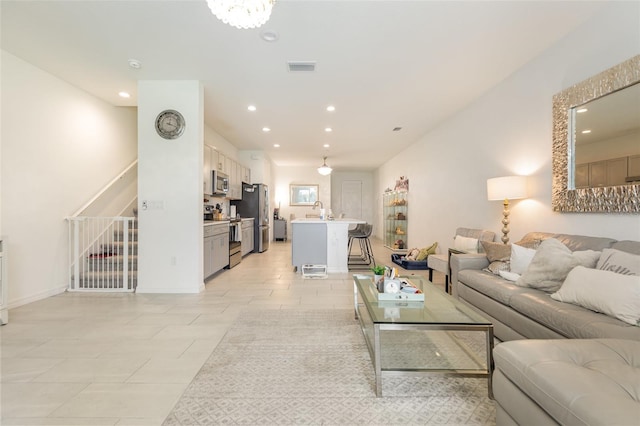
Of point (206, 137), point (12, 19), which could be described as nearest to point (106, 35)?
point (12, 19)

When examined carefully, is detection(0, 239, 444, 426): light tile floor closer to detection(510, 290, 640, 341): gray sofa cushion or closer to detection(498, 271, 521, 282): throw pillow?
detection(498, 271, 521, 282): throw pillow

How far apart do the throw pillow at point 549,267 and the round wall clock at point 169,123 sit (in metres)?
4.25

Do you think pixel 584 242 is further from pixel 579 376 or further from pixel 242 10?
pixel 242 10

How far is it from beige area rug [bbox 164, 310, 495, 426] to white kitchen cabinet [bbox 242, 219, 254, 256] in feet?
14.1

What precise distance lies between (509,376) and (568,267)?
56.0 inches

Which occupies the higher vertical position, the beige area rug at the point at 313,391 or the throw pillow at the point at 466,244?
the throw pillow at the point at 466,244

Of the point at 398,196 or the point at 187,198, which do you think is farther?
the point at 398,196

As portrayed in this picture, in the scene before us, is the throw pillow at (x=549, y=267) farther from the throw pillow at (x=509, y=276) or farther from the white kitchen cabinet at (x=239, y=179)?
the white kitchen cabinet at (x=239, y=179)

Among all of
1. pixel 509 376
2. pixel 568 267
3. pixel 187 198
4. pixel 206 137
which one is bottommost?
Result: pixel 509 376

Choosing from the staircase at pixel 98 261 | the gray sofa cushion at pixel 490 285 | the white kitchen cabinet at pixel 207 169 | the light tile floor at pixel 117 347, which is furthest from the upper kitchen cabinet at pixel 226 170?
the gray sofa cushion at pixel 490 285

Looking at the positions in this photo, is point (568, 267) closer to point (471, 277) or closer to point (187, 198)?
point (471, 277)

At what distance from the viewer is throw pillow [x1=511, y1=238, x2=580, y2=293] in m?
2.10

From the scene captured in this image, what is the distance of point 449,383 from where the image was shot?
5.71 feet

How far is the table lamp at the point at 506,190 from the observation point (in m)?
3.07
